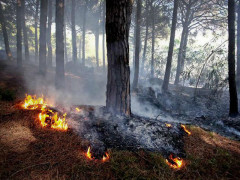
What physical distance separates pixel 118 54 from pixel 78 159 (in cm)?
282

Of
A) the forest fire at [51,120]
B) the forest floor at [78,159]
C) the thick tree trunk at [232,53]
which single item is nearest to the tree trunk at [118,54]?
the forest fire at [51,120]

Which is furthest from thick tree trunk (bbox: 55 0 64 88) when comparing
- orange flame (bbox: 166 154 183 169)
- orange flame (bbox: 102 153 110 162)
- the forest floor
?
orange flame (bbox: 166 154 183 169)

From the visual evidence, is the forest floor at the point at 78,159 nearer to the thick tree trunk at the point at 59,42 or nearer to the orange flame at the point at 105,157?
the orange flame at the point at 105,157

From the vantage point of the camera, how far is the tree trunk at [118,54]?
360cm

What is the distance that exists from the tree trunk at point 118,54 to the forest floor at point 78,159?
1642 millimetres

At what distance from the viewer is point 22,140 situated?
2717 millimetres

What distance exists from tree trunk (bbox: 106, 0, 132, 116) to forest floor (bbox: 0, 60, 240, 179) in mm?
1642

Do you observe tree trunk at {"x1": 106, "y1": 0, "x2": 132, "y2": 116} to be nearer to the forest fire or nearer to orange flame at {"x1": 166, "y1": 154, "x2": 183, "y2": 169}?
the forest fire

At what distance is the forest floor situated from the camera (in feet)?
6.96

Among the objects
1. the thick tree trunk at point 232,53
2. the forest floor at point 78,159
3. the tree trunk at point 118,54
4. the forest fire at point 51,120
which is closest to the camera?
the forest floor at point 78,159

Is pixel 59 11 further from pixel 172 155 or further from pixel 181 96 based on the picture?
pixel 181 96

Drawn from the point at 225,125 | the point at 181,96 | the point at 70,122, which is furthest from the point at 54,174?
the point at 181,96

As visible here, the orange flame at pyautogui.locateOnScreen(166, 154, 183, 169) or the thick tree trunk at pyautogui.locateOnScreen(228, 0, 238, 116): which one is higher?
the thick tree trunk at pyautogui.locateOnScreen(228, 0, 238, 116)

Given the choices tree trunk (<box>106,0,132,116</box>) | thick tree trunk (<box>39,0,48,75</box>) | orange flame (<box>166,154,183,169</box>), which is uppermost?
thick tree trunk (<box>39,0,48,75</box>)
